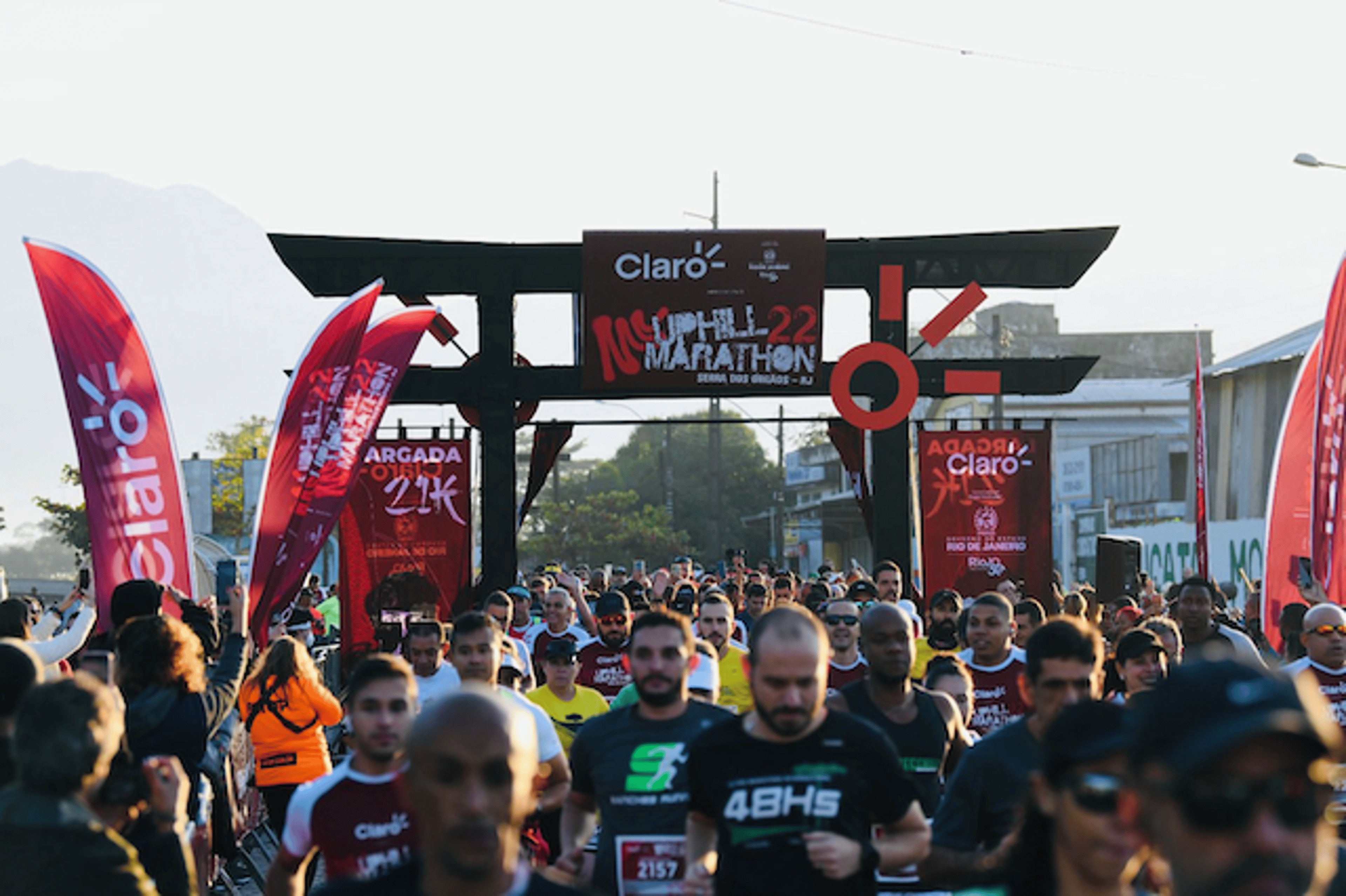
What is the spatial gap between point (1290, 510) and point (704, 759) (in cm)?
894

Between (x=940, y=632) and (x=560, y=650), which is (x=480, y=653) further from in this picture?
(x=940, y=632)

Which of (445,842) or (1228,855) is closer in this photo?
(1228,855)

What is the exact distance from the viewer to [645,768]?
244 inches

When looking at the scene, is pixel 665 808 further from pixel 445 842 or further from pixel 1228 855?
pixel 1228 855

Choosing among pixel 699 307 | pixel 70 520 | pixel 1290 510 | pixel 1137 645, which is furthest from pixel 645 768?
pixel 70 520

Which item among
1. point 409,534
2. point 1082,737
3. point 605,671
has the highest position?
point 409,534

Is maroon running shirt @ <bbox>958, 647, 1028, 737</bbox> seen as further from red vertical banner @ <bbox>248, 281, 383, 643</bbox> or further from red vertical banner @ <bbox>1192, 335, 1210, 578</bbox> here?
red vertical banner @ <bbox>1192, 335, 1210, 578</bbox>

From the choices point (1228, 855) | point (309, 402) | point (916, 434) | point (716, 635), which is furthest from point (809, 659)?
point (916, 434)

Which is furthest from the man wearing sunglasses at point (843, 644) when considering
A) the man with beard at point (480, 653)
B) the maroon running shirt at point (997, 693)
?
the man with beard at point (480, 653)

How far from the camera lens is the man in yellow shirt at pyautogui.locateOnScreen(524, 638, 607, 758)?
9492mm

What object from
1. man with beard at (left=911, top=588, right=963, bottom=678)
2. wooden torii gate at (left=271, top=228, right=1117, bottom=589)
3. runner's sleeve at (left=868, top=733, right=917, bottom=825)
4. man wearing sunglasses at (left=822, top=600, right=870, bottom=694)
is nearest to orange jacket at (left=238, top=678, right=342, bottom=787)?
man wearing sunglasses at (left=822, top=600, right=870, bottom=694)

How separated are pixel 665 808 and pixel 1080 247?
15709mm

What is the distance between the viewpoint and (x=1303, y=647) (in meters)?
11.6

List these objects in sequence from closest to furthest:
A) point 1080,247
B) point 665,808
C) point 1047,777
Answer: point 1047,777 → point 665,808 → point 1080,247
